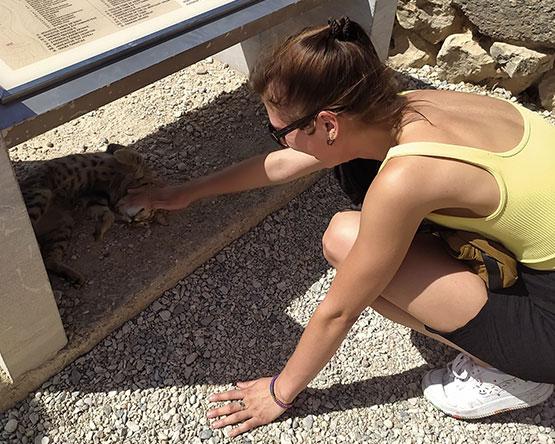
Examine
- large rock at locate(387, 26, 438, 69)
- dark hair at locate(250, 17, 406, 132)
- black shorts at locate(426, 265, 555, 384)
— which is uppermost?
dark hair at locate(250, 17, 406, 132)

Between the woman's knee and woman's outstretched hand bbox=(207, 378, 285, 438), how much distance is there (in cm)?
53

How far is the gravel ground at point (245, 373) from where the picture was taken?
8.34 feet

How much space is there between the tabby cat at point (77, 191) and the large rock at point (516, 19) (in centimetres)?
225

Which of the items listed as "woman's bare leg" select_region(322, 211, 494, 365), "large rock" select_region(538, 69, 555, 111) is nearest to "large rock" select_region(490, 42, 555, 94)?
"large rock" select_region(538, 69, 555, 111)

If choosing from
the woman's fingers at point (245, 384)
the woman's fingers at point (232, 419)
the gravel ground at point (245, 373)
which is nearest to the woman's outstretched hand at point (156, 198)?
the gravel ground at point (245, 373)

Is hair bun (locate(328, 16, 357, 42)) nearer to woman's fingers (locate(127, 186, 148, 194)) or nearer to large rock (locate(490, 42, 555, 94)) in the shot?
woman's fingers (locate(127, 186, 148, 194))

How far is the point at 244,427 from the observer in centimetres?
250

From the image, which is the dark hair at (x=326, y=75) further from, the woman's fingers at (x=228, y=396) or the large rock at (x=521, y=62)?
the large rock at (x=521, y=62)

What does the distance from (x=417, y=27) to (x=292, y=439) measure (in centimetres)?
289

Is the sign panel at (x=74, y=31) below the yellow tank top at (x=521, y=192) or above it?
above

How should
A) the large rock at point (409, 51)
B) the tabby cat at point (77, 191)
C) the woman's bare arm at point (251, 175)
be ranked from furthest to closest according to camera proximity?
the large rock at point (409, 51) → the tabby cat at point (77, 191) → the woman's bare arm at point (251, 175)

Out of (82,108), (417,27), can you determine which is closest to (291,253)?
(82,108)

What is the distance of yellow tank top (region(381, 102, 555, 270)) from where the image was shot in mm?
1969

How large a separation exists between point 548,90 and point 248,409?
284 centimetres
